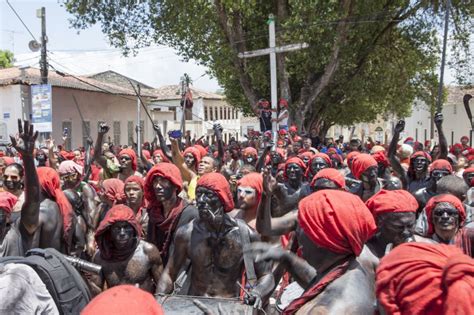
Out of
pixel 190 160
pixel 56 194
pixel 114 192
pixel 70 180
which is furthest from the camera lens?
pixel 190 160

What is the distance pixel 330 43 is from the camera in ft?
69.1

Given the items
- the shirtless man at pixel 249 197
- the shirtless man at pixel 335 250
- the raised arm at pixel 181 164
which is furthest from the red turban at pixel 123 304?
the raised arm at pixel 181 164

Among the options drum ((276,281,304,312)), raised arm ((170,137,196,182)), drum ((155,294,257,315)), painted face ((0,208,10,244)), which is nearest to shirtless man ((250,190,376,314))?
drum ((155,294,257,315))

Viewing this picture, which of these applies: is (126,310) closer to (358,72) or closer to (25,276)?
(25,276)

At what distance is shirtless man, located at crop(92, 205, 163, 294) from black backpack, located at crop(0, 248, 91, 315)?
1.38 m

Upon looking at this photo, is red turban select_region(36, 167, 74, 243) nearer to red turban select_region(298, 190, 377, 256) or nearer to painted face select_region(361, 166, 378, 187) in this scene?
red turban select_region(298, 190, 377, 256)

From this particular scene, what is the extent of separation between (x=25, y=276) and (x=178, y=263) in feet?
5.76

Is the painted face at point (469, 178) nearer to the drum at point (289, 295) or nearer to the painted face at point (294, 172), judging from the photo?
the painted face at point (294, 172)

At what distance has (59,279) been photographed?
2.59 metres

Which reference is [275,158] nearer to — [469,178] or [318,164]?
[318,164]

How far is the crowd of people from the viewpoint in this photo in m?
1.86

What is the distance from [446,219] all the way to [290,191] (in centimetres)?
265

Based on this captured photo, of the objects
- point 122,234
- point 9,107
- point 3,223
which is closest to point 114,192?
point 122,234

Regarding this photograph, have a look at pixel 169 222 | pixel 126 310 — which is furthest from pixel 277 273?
pixel 126 310
